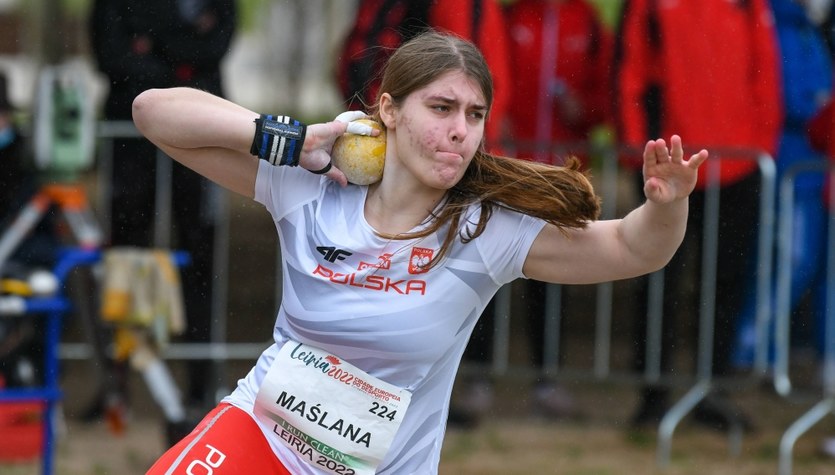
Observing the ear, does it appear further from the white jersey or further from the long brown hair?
the white jersey

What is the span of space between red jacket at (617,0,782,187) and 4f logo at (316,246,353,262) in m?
3.69

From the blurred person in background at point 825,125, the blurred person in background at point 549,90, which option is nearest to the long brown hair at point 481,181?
the blurred person in background at point 549,90

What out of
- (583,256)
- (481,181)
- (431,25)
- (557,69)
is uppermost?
(431,25)

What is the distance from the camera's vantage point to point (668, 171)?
9.70 ft

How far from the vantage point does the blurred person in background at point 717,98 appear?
6.65 m

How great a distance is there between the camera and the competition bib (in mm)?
3217

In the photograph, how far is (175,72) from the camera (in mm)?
6465

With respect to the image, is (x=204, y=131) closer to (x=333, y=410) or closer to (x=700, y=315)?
(x=333, y=410)

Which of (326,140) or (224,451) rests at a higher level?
(326,140)

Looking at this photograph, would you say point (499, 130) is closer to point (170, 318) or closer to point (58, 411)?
point (170, 318)

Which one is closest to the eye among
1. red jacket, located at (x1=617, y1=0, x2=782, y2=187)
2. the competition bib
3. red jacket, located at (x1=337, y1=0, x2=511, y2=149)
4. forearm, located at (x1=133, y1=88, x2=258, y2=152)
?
forearm, located at (x1=133, y1=88, x2=258, y2=152)

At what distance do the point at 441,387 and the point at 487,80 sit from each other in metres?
0.77

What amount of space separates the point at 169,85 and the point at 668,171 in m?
4.03

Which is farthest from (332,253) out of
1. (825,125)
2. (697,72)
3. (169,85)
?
(825,125)
